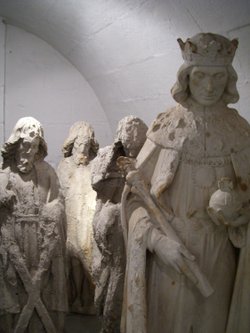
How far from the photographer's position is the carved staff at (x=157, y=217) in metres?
2.44

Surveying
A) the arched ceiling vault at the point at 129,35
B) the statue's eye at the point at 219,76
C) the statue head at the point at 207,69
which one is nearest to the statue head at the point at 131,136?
the arched ceiling vault at the point at 129,35

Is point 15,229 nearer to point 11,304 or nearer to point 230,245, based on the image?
point 11,304

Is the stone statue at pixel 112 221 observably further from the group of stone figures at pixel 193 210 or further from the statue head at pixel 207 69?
the statue head at pixel 207 69

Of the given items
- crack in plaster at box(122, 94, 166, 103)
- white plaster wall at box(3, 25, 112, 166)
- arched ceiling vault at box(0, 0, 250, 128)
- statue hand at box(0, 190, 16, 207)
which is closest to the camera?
arched ceiling vault at box(0, 0, 250, 128)

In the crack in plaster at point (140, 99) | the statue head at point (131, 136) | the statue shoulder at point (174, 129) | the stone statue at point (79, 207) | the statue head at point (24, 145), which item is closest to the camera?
the statue shoulder at point (174, 129)

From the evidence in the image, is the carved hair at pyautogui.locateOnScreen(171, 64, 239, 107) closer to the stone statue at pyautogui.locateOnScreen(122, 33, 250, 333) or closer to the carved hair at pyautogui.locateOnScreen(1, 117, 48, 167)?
the stone statue at pyautogui.locateOnScreen(122, 33, 250, 333)

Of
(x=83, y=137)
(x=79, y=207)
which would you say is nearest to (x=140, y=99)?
(x=83, y=137)

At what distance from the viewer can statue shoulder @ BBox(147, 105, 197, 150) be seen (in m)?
2.56

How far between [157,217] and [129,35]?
6.66 ft

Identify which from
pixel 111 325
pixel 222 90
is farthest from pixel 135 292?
pixel 111 325

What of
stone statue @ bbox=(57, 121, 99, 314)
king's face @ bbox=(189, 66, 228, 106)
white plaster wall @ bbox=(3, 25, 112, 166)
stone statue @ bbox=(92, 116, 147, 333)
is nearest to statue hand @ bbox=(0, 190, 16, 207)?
stone statue @ bbox=(92, 116, 147, 333)

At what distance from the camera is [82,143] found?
469 cm

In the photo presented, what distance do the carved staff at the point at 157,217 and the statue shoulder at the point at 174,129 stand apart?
0.19 meters

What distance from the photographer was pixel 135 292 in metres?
2.48
